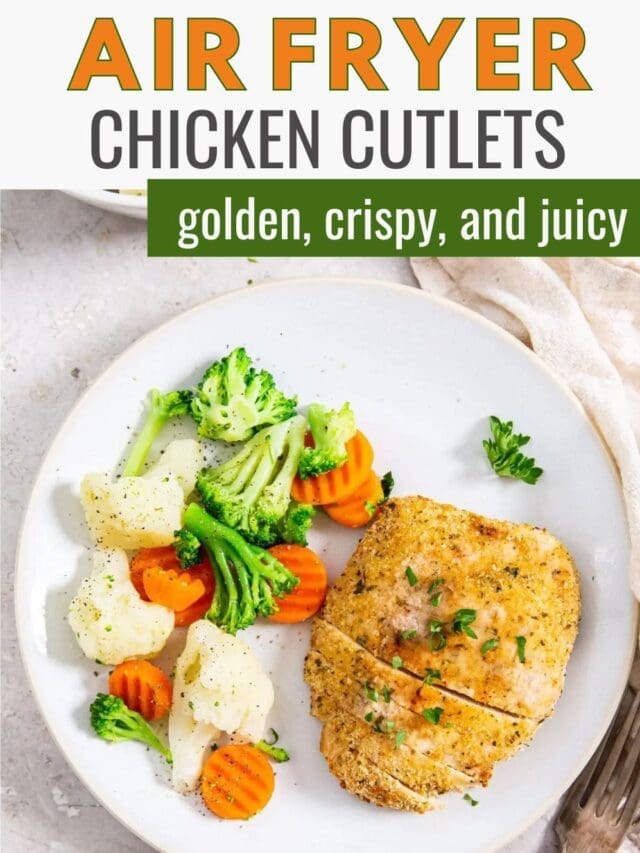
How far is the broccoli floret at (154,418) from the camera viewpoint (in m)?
4.80

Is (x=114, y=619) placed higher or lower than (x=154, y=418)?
lower

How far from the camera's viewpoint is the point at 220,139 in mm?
4895

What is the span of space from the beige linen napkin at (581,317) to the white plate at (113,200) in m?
1.48

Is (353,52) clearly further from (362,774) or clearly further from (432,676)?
(362,774)

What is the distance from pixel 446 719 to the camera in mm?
4391

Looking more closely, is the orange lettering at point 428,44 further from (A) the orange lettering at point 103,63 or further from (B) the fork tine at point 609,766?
(B) the fork tine at point 609,766

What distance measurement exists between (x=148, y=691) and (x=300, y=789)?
0.74m

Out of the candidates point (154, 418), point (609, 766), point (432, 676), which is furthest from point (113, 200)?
point (609, 766)

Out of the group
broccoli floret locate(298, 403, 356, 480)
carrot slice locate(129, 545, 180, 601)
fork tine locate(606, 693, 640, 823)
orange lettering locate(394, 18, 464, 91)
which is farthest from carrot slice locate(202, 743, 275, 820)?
orange lettering locate(394, 18, 464, 91)

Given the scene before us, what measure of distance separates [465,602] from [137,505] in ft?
4.40

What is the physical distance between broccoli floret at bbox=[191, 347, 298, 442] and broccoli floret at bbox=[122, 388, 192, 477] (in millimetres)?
72

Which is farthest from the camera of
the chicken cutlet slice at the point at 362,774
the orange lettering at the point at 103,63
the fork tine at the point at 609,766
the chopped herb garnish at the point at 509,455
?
the orange lettering at the point at 103,63

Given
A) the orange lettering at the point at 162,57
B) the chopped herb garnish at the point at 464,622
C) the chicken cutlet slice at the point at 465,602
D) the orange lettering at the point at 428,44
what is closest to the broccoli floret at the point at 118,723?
the chicken cutlet slice at the point at 465,602

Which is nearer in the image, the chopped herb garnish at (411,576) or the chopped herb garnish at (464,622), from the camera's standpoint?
the chopped herb garnish at (464,622)
